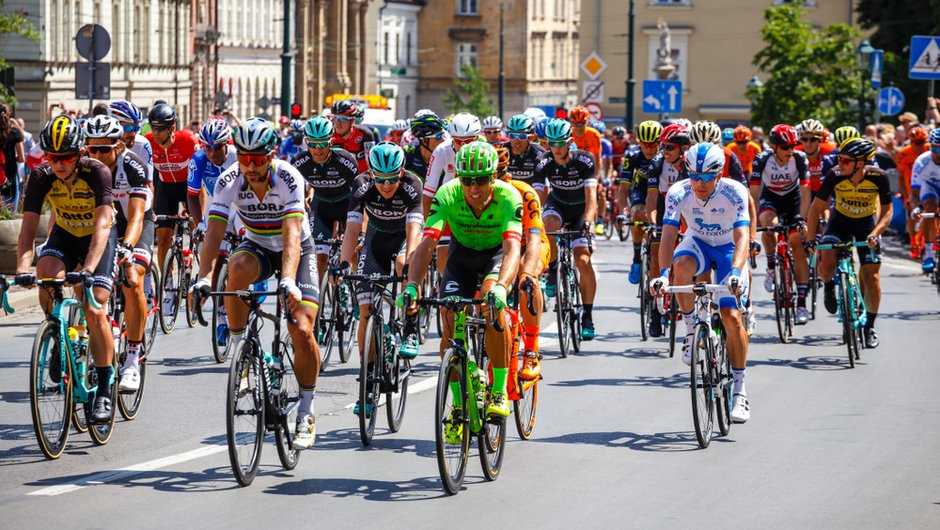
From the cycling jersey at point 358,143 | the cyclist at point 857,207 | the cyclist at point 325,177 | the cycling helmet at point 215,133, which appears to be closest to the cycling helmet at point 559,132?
the cyclist at point 325,177

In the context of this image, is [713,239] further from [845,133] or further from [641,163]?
[641,163]

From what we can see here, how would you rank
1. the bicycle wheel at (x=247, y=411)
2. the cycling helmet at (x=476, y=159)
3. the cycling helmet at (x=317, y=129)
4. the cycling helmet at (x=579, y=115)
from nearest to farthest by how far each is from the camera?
the bicycle wheel at (x=247, y=411)
the cycling helmet at (x=476, y=159)
the cycling helmet at (x=317, y=129)
the cycling helmet at (x=579, y=115)

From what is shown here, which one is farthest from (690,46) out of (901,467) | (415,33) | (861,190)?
(901,467)

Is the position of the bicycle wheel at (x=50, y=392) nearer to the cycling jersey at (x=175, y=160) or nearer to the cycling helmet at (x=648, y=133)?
the cycling jersey at (x=175, y=160)

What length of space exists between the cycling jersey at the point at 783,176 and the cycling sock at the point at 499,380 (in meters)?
8.52

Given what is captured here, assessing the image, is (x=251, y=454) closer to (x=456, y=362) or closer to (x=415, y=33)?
(x=456, y=362)

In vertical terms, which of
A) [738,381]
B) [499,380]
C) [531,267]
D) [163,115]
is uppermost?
[163,115]

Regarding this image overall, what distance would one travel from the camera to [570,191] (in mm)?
16531

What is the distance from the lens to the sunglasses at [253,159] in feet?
34.8

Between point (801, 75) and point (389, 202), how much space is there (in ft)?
139

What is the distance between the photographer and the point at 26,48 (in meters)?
54.7

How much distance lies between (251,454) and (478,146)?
2.14 metres

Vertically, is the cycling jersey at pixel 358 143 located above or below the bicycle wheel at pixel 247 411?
above

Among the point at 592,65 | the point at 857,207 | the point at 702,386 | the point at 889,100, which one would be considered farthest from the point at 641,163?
the point at 592,65
